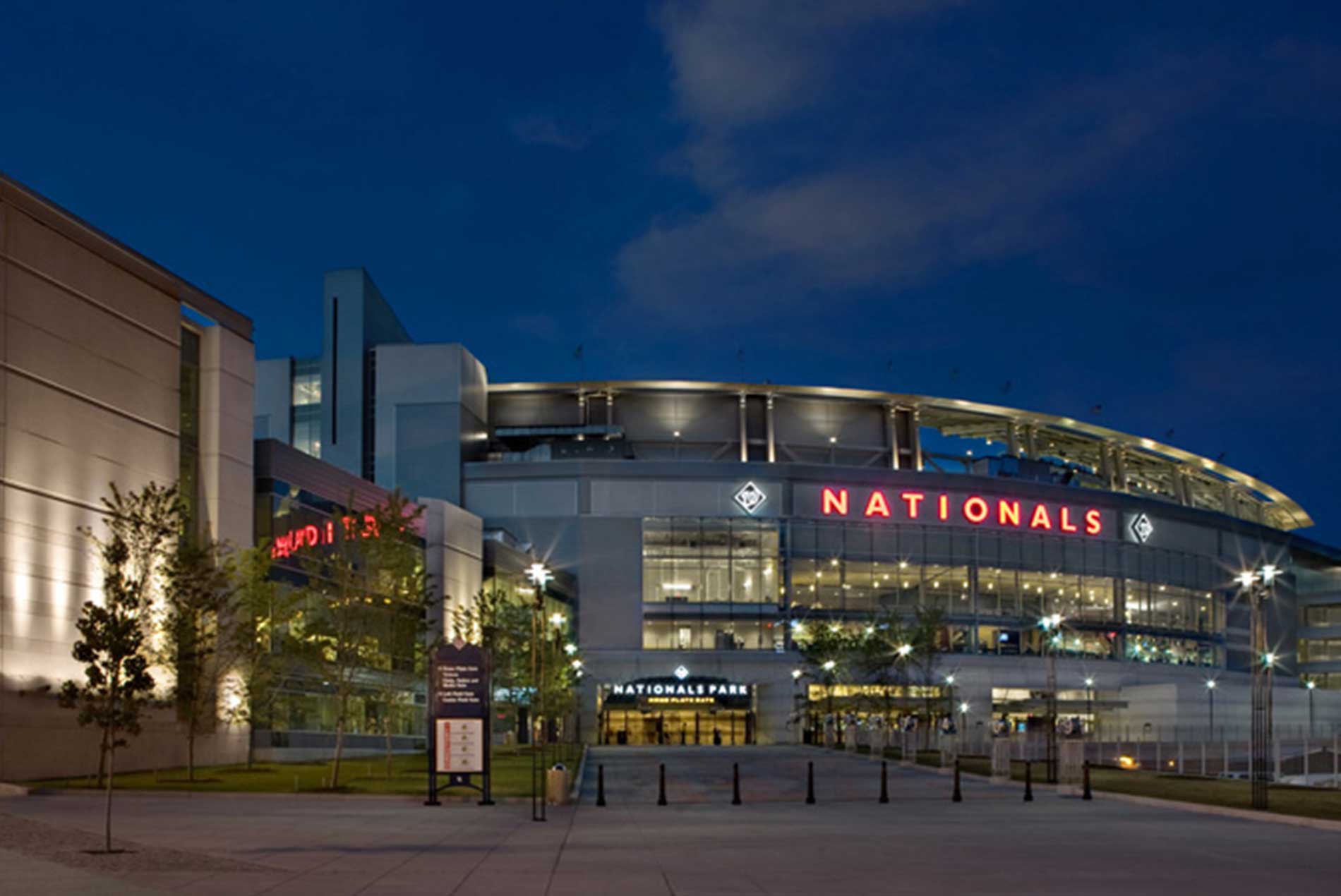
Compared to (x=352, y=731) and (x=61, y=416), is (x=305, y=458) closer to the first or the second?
(x=352, y=731)

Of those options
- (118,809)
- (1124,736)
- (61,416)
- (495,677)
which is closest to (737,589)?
(1124,736)

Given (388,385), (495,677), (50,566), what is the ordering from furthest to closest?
(388,385) → (495,677) → (50,566)

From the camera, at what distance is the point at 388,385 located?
347 feet

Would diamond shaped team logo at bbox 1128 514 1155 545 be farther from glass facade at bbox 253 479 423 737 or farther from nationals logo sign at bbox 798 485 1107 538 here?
glass facade at bbox 253 479 423 737

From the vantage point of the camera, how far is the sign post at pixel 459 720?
1403 inches

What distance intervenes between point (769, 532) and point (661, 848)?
3526 inches

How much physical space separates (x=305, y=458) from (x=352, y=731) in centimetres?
1358

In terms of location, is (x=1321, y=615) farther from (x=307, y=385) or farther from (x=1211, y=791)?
(x=1211, y=791)

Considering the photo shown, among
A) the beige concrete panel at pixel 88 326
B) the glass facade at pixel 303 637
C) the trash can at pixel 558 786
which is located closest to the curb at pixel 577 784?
the trash can at pixel 558 786

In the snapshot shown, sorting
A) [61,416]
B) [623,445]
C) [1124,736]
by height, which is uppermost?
[623,445]

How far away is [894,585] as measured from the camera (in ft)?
378

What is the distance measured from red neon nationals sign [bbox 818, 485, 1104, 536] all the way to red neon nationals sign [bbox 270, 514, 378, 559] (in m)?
55.6

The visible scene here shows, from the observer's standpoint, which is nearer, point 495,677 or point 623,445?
point 495,677

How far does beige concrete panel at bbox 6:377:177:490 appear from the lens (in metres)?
41.8
